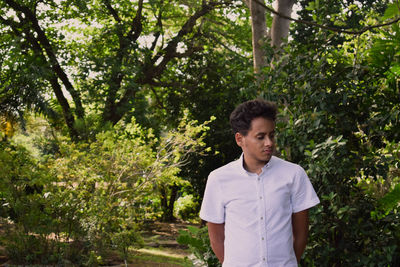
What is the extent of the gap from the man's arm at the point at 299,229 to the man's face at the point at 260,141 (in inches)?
13.4

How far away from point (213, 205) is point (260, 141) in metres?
0.45

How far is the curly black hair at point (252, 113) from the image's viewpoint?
9.23 feet

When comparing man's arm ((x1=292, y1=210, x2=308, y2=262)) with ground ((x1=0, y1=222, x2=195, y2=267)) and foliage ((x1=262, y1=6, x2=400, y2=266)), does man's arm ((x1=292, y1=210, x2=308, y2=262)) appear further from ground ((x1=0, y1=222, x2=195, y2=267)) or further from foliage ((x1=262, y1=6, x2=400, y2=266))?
ground ((x1=0, y1=222, x2=195, y2=267))

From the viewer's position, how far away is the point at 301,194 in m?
2.73

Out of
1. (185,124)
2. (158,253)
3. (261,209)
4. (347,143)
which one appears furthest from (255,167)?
(158,253)

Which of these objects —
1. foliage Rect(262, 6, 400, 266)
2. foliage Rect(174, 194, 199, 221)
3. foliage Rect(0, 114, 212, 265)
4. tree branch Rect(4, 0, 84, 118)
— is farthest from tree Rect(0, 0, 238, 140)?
foliage Rect(262, 6, 400, 266)

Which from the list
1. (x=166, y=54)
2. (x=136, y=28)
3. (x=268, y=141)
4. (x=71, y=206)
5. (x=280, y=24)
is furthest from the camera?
(x=166, y=54)

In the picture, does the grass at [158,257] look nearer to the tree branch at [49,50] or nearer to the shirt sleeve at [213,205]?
the tree branch at [49,50]

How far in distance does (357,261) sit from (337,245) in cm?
21

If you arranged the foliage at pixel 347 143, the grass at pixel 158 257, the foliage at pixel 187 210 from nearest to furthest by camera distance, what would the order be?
the foliage at pixel 347 143 < the grass at pixel 158 257 < the foliage at pixel 187 210

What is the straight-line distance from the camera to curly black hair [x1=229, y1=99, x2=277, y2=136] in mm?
2814

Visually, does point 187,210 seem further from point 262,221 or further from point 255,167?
point 262,221

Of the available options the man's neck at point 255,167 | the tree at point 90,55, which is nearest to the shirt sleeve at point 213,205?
the man's neck at point 255,167

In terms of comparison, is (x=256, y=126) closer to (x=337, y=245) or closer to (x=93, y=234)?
(x=337, y=245)
